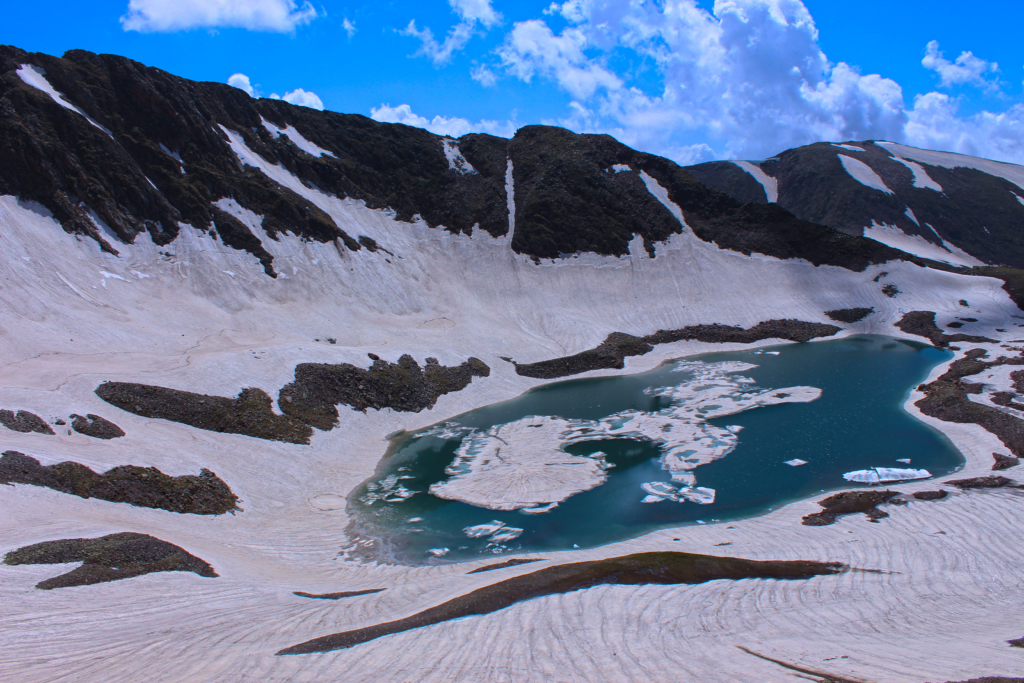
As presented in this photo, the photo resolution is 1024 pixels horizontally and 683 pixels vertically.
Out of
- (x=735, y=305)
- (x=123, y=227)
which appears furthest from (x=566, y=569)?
(x=735, y=305)

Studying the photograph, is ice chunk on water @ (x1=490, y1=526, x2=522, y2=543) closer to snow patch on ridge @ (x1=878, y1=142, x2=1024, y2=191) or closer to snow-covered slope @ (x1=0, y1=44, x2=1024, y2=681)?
snow-covered slope @ (x1=0, y1=44, x2=1024, y2=681)

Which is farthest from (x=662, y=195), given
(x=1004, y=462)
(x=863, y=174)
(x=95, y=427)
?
(x=95, y=427)

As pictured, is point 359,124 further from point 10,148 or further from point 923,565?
point 923,565

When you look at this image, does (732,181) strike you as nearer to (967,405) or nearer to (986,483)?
(967,405)

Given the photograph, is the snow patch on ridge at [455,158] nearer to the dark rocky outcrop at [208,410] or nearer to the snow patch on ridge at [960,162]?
the dark rocky outcrop at [208,410]

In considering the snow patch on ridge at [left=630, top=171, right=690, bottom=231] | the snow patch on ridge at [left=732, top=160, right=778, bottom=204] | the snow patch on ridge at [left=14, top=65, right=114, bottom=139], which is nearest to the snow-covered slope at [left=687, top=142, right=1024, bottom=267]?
the snow patch on ridge at [left=732, top=160, right=778, bottom=204]

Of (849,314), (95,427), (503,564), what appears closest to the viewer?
(503,564)

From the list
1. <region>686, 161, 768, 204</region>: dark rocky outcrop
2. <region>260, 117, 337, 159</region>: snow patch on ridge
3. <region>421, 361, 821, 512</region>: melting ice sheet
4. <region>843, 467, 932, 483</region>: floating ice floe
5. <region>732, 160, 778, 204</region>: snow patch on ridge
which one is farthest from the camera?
<region>732, 160, 778, 204</region>: snow patch on ridge
